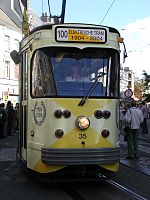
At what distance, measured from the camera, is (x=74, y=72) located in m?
8.74

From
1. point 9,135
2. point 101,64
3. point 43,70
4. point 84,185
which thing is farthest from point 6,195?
point 9,135

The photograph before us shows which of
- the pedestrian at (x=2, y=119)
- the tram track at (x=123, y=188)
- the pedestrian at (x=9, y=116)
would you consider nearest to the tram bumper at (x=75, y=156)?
the tram track at (x=123, y=188)

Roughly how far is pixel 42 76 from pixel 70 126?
1.11 meters

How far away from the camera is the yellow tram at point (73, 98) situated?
27.7 feet

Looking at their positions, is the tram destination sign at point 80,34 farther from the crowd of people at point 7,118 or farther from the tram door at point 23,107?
the crowd of people at point 7,118

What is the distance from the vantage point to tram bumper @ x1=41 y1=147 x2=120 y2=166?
324 inches

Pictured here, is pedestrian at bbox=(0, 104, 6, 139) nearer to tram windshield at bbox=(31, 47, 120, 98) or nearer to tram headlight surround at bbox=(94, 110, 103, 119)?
tram windshield at bbox=(31, 47, 120, 98)

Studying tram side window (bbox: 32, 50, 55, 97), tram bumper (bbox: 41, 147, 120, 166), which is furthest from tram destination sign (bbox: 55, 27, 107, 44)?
tram bumper (bbox: 41, 147, 120, 166)

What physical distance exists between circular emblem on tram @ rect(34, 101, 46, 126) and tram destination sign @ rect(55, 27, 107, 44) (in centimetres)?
128

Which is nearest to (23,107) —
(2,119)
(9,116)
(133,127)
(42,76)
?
(42,76)

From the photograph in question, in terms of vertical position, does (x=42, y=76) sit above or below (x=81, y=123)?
above

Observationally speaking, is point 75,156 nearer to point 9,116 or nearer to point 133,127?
point 133,127

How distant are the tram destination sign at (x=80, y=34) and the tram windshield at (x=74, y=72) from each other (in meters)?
0.18

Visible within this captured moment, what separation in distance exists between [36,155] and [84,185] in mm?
1216
